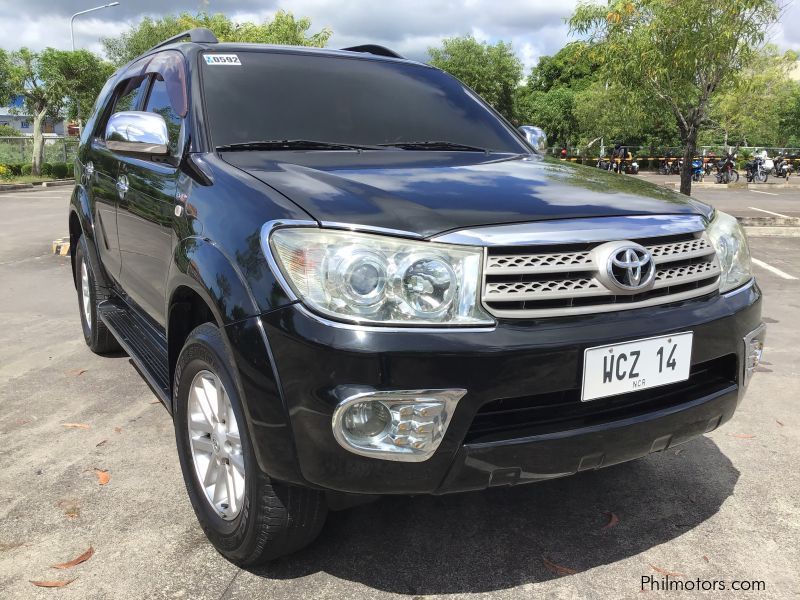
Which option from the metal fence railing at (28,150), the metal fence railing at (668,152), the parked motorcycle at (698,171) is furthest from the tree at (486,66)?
the metal fence railing at (28,150)

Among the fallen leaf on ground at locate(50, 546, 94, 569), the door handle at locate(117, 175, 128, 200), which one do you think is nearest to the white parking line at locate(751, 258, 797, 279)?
the door handle at locate(117, 175, 128, 200)

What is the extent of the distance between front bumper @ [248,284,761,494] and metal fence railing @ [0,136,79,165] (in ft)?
88.6

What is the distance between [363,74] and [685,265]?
1.86m

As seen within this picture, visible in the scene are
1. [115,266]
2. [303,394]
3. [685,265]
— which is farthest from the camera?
[115,266]

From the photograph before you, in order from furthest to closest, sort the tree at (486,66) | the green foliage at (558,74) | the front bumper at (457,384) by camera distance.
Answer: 1. the green foliage at (558,74)
2. the tree at (486,66)
3. the front bumper at (457,384)

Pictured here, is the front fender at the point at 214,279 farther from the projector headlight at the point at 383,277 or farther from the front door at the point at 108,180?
the front door at the point at 108,180

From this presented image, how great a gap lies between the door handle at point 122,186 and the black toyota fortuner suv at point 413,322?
53 centimetres

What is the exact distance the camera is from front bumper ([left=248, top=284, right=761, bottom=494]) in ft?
5.89

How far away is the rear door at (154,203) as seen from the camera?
107 inches

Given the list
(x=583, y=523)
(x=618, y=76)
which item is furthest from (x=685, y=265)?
(x=618, y=76)

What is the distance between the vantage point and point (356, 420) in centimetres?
184

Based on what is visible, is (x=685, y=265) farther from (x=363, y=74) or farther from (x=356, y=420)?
(x=363, y=74)

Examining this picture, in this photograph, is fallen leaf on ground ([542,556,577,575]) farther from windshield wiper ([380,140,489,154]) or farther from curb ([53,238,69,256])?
curb ([53,238,69,256])

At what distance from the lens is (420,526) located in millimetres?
2566
